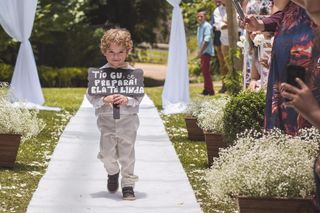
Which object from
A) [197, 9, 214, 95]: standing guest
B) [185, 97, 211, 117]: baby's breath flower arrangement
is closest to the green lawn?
[185, 97, 211, 117]: baby's breath flower arrangement

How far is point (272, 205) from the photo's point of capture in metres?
4.18

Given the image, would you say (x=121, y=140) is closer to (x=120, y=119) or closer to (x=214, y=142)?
(x=120, y=119)

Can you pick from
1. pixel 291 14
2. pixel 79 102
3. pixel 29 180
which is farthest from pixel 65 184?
pixel 79 102

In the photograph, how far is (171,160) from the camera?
779 centimetres

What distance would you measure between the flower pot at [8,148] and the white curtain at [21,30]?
525 centimetres

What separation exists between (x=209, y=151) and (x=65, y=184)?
53.7 inches

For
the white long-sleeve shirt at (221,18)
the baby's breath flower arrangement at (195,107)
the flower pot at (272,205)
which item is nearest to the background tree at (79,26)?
the white long-sleeve shirt at (221,18)

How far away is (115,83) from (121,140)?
0.40 m

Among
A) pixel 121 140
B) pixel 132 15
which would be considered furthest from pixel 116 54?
pixel 132 15

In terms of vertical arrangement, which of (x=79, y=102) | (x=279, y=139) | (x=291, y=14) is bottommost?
(x=79, y=102)

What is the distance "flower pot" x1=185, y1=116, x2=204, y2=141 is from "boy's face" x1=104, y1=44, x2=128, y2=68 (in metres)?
3.21

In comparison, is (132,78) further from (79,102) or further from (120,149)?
(79,102)

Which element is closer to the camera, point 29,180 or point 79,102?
point 29,180

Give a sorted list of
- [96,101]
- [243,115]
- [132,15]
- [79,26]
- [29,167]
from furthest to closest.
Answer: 1. [132,15]
2. [79,26]
3. [29,167]
4. [243,115]
5. [96,101]
